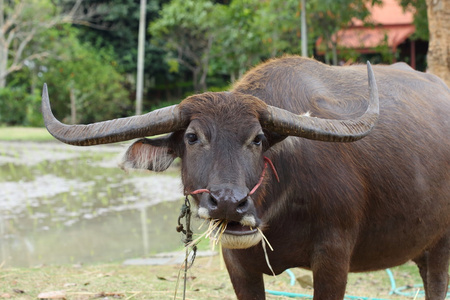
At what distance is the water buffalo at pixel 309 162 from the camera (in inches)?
112

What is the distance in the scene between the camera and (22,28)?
1051 inches

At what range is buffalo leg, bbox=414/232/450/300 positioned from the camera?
14.6 ft

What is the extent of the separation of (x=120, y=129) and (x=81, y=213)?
6728 mm

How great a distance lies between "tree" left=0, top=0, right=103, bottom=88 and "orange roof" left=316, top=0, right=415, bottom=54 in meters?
13.9

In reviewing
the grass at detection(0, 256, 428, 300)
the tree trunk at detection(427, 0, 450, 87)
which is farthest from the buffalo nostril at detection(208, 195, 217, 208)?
the tree trunk at detection(427, 0, 450, 87)

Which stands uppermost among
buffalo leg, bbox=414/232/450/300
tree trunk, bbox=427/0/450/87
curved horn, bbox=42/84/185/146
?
tree trunk, bbox=427/0/450/87

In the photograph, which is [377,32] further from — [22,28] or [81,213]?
[22,28]

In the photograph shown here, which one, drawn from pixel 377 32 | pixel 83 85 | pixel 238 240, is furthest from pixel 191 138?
pixel 83 85

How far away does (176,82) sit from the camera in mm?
34312

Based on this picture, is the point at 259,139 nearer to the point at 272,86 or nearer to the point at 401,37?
the point at 272,86

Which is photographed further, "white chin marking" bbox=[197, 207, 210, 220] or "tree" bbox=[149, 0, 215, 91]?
"tree" bbox=[149, 0, 215, 91]

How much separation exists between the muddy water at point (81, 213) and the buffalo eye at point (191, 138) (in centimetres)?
52

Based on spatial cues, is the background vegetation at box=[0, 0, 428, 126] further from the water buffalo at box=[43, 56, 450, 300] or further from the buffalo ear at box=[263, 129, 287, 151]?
the buffalo ear at box=[263, 129, 287, 151]

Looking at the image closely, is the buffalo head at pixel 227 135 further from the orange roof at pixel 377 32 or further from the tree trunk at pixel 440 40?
the orange roof at pixel 377 32
